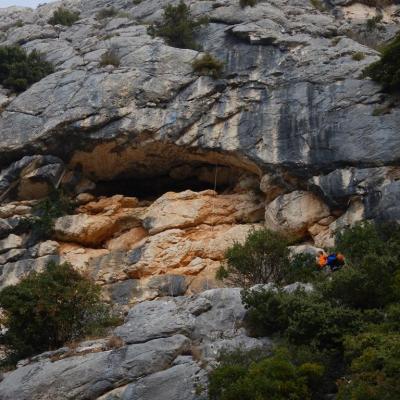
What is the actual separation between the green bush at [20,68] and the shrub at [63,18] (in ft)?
20.3

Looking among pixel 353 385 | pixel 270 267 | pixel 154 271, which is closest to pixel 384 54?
pixel 270 267

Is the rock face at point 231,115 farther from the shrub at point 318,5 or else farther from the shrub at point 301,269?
the shrub at point 301,269

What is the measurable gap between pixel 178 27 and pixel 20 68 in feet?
24.7

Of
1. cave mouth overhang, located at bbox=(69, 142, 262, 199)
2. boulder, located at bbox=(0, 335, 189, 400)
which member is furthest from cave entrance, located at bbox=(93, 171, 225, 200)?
boulder, located at bbox=(0, 335, 189, 400)

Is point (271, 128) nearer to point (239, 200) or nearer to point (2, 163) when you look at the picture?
point (239, 200)

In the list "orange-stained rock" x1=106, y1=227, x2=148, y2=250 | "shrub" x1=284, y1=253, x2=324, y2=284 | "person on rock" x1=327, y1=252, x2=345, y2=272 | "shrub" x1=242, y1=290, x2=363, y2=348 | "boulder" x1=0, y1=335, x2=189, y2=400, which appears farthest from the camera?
"orange-stained rock" x1=106, y1=227, x2=148, y2=250

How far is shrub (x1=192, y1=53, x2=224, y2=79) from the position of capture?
2559 centimetres

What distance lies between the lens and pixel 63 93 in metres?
26.9

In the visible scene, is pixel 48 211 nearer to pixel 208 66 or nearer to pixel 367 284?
pixel 208 66

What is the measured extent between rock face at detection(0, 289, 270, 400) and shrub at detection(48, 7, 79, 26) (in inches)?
1013

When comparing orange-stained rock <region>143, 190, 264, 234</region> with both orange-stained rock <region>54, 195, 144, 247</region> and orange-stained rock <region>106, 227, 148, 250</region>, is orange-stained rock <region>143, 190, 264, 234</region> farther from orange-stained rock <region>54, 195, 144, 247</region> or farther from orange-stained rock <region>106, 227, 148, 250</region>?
orange-stained rock <region>54, 195, 144, 247</region>

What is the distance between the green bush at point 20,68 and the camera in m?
29.6

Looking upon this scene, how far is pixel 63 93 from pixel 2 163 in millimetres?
3781

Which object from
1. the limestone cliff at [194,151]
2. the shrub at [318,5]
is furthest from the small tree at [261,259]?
the shrub at [318,5]
